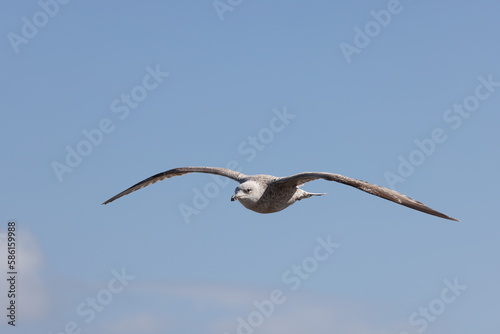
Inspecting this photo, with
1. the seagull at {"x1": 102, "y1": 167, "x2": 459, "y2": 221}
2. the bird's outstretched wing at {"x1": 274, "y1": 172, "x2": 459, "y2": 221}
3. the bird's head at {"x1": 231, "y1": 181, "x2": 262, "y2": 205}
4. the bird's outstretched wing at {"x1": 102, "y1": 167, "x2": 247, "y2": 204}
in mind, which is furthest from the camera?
the bird's outstretched wing at {"x1": 102, "y1": 167, "x2": 247, "y2": 204}

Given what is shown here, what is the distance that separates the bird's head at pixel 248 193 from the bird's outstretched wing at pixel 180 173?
4.14ft

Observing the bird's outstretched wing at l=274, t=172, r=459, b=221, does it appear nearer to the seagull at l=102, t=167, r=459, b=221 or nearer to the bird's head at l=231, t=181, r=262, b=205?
the seagull at l=102, t=167, r=459, b=221

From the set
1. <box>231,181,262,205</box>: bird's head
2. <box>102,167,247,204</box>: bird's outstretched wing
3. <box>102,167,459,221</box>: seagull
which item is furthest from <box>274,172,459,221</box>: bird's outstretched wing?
<box>102,167,247,204</box>: bird's outstretched wing

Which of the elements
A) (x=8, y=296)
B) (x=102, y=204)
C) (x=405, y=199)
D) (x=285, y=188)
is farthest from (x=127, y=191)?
(x=405, y=199)

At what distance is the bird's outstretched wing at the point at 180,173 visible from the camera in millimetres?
20109

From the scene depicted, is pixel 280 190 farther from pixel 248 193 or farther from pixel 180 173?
pixel 180 173

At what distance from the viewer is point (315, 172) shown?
55.1 ft

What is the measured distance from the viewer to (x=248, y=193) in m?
18.0

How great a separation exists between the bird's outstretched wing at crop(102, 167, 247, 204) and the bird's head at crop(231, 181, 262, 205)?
4.14 ft

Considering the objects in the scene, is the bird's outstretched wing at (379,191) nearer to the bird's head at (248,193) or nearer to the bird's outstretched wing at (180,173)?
the bird's head at (248,193)

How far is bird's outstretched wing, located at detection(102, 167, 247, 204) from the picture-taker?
20.1m

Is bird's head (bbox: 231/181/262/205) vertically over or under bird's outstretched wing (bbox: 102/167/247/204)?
under

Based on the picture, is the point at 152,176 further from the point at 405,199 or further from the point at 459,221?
the point at 459,221

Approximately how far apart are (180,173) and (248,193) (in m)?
4.36
